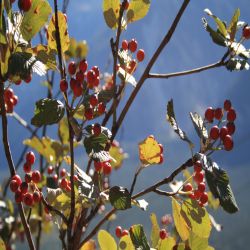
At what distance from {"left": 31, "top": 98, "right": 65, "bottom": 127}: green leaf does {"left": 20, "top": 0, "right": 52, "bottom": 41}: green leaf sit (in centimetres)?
7

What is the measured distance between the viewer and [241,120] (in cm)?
331

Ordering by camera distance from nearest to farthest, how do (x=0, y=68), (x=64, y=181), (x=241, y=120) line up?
(x=0, y=68) < (x=64, y=181) < (x=241, y=120)

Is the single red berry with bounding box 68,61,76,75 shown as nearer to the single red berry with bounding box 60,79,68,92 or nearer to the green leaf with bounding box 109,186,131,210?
the single red berry with bounding box 60,79,68,92

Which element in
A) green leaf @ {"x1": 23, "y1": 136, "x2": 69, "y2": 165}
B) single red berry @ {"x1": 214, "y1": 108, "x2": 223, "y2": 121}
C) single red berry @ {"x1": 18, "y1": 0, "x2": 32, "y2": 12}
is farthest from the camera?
green leaf @ {"x1": 23, "y1": 136, "x2": 69, "y2": 165}

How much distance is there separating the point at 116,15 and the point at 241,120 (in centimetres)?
273

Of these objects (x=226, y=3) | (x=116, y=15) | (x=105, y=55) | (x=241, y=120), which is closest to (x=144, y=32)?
(x=105, y=55)

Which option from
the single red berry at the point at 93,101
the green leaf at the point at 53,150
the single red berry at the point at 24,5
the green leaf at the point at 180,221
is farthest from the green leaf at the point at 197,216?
the green leaf at the point at 53,150

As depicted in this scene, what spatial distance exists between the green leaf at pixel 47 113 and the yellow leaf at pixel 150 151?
0.14 metres

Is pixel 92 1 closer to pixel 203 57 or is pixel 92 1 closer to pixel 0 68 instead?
pixel 203 57

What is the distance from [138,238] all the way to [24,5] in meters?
0.30

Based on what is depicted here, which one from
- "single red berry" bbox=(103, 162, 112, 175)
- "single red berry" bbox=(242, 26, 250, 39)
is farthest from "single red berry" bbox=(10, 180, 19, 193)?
"single red berry" bbox=(242, 26, 250, 39)

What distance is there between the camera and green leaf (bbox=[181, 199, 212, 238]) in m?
0.64

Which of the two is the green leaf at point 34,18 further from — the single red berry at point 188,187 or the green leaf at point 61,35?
the single red berry at point 188,187

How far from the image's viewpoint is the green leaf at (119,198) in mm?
590
